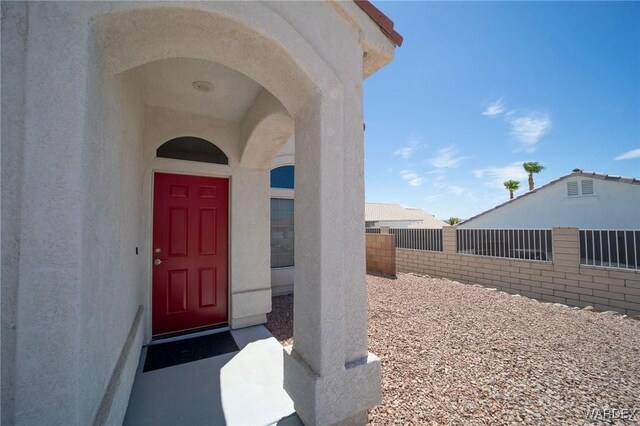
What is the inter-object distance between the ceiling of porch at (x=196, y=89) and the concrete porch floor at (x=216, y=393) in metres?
3.49

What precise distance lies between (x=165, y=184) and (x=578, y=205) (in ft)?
57.6

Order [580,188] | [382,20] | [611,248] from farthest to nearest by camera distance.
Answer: [580,188], [611,248], [382,20]

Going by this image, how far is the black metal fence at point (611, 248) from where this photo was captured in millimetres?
5934

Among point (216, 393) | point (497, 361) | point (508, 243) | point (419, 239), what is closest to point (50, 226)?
point (216, 393)

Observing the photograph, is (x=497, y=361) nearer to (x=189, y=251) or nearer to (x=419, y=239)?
(x=189, y=251)

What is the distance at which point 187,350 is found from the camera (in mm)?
3471

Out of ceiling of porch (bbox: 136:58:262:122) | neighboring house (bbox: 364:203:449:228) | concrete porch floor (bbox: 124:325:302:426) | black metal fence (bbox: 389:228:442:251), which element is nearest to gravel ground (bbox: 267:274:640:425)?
concrete porch floor (bbox: 124:325:302:426)

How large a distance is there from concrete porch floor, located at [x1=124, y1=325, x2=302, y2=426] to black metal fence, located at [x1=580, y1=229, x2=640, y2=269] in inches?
318

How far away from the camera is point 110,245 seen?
1.97 metres

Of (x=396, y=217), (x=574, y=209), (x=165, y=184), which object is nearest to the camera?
(x=165, y=184)

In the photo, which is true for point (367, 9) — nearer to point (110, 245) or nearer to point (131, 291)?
point (110, 245)

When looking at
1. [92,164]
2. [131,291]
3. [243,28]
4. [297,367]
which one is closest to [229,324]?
[131,291]

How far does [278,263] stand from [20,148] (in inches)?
186

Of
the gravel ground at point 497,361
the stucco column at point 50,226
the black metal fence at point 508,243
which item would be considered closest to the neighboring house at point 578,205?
the black metal fence at point 508,243
